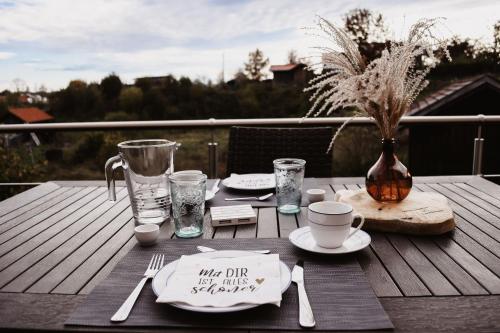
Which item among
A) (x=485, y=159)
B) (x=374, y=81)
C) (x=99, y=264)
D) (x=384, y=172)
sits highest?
(x=374, y=81)

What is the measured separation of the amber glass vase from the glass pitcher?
0.72 metres

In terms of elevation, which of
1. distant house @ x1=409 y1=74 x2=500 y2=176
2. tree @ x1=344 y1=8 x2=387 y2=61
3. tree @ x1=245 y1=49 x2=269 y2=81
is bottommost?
distant house @ x1=409 y1=74 x2=500 y2=176

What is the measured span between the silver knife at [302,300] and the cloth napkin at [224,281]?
45 mm

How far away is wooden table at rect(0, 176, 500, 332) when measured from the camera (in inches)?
31.6

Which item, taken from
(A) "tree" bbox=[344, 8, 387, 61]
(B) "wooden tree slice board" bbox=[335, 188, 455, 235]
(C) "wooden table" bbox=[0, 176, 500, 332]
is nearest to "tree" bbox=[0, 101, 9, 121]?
(C) "wooden table" bbox=[0, 176, 500, 332]

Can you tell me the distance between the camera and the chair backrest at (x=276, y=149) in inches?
92.7

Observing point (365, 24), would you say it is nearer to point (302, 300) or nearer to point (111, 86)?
point (111, 86)

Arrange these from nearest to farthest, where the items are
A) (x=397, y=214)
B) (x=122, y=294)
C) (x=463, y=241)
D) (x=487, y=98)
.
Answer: (x=122, y=294)
(x=463, y=241)
(x=397, y=214)
(x=487, y=98)

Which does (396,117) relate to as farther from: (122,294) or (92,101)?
(92,101)

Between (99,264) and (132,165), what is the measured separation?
1.18 feet

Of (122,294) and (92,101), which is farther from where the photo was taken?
(92,101)

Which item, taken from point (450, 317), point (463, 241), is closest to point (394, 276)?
point (450, 317)

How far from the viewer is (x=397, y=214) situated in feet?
4.28

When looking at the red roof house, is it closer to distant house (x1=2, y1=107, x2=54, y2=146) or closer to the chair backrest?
distant house (x1=2, y1=107, x2=54, y2=146)
